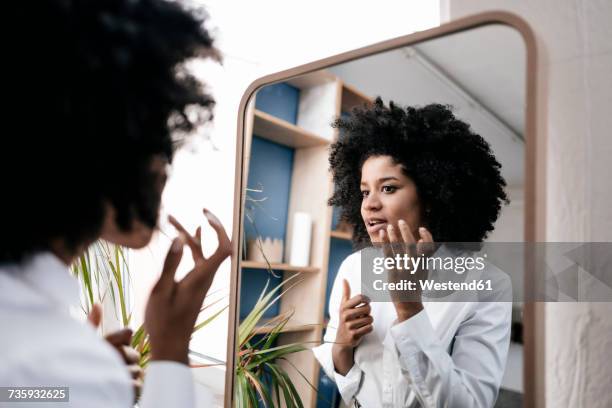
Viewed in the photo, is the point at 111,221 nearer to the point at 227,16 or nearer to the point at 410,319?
the point at 410,319

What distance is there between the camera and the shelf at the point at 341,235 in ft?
2.44

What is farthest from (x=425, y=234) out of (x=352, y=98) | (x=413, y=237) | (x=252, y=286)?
(x=252, y=286)

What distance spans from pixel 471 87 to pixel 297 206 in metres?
0.34

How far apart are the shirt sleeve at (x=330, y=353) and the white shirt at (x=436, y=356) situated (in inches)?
0.5

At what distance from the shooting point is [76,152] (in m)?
0.49

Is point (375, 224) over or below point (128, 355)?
over

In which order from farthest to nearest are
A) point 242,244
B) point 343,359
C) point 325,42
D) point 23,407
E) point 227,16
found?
point 227,16
point 325,42
point 242,244
point 343,359
point 23,407

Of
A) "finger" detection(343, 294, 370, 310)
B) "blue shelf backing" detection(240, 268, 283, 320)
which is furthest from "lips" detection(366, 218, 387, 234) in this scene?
"blue shelf backing" detection(240, 268, 283, 320)

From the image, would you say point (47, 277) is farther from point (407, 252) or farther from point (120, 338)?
point (407, 252)

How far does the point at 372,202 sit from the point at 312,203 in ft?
0.40

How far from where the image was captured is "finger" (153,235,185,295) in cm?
66

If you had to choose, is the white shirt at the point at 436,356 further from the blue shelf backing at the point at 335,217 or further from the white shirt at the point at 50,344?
the white shirt at the point at 50,344

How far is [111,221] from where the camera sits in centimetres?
55

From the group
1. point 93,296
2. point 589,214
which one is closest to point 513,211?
point 589,214
